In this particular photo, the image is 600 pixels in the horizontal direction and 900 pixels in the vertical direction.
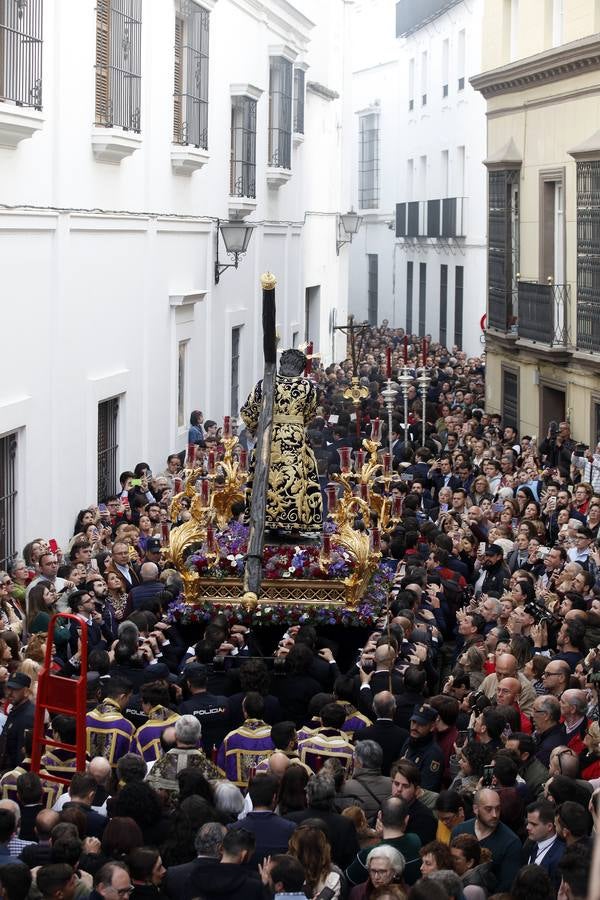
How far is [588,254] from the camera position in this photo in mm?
19812

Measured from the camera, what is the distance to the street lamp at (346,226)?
31888 mm

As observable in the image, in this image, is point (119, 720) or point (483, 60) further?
point (483, 60)

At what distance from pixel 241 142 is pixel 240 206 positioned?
1035 mm

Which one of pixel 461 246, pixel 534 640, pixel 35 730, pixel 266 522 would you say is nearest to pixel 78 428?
pixel 266 522

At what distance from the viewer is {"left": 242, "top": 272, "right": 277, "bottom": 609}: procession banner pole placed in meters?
10.5

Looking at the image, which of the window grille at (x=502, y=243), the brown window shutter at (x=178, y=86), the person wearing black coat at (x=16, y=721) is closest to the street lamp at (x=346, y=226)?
the window grille at (x=502, y=243)

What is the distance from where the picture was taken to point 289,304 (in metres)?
29.4

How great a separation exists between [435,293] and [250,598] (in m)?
29.4

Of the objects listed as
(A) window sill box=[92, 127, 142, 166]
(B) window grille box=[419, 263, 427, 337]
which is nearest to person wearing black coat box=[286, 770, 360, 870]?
(A) window sill box=[92, 127, 142, 166]

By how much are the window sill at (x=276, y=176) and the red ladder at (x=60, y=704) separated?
63.0 feet

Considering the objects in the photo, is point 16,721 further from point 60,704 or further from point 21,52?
point 21,52

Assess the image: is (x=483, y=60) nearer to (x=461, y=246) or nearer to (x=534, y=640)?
(x=461, y=246)

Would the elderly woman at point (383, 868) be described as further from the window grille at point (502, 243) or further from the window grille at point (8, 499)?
the window grille at point (502, 243)

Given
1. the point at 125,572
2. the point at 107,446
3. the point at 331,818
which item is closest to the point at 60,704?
the point at 331,818
